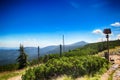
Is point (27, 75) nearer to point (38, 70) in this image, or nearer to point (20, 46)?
point (38, 70)

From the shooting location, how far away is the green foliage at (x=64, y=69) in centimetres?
1226

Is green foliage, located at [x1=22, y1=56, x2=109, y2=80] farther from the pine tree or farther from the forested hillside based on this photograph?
the pine tree

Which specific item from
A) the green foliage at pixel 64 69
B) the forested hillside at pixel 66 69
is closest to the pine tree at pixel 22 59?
the forested hillside at pixel 66 69

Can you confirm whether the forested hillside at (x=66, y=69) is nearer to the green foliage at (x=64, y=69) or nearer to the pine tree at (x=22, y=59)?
the green foliage at (x=64, y=69)

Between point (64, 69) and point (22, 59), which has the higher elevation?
point (64, 69)

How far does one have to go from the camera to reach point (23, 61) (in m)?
39.0

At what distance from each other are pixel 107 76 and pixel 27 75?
20.5 ft

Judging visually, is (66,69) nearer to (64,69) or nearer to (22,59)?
(64,69)

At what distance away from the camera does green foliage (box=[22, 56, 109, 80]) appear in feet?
40.2

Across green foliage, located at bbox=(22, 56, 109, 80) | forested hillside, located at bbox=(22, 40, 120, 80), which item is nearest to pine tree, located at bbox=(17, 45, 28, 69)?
forested hillside, located at bbox=(22, 40, 120, 80)

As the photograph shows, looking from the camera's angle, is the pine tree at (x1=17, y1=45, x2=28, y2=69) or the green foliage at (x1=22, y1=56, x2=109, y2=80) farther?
the pine tree at (x1=17, y1=45, x2=28, y2=69)

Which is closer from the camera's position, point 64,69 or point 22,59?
point 64,69

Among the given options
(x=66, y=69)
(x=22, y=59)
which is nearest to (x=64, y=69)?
(x=66, y=69)

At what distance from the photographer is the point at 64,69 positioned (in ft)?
43.8
